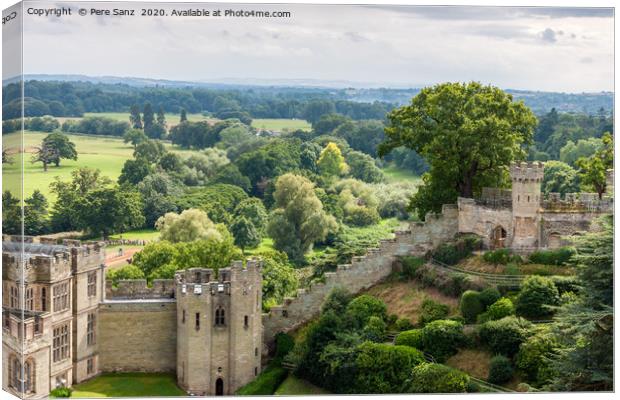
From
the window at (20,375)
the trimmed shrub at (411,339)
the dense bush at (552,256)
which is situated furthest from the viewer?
the dense bush at (552,256)

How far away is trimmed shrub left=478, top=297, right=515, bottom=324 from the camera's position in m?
53.2

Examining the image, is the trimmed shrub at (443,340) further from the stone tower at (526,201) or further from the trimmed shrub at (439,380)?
the stone tower at (526,201)

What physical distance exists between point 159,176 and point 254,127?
38.3 meters

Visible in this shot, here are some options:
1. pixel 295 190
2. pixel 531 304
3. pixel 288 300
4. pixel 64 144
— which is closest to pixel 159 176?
pixel 295 190

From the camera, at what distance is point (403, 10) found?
50.5m

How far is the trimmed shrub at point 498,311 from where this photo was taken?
5322 cm

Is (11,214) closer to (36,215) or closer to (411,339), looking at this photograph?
(411,339)

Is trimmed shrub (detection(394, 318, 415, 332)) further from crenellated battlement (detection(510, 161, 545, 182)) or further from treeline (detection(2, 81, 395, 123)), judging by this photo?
treeline (detection(2, 81, 395, 123))

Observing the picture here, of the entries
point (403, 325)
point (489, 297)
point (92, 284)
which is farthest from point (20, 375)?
point (489, 297)

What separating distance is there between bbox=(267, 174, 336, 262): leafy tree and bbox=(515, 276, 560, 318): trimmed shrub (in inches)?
1546

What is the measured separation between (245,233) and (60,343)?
1894 inches

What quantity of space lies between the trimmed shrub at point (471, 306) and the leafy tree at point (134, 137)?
252 feet

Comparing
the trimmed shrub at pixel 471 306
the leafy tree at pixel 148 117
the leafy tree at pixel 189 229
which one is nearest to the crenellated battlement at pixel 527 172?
the trimmed shrub at pixel 471 306

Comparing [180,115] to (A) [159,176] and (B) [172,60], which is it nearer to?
(A) [159,176]
